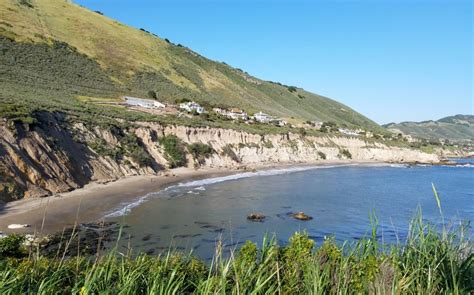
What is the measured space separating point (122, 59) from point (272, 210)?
92.9 m

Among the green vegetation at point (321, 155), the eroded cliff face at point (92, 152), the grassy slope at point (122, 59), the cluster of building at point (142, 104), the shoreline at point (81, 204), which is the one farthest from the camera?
the green vegetation at point (321, 155)

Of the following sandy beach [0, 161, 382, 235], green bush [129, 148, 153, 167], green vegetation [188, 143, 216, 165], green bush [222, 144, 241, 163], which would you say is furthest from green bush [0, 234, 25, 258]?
green bush [222, 144, 241, 163]

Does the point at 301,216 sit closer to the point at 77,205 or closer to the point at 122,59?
the point at 77,205

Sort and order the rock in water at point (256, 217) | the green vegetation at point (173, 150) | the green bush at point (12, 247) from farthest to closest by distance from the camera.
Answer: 1. the green vegetation at point (173, 150)
2. the rock in water at point (256, 217)
3. the green bush at point (12, 247)

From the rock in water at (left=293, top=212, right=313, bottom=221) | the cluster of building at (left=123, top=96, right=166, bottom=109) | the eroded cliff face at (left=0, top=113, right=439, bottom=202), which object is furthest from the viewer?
the cluster of building at (left=123, top=96, right=166, bottom=109)

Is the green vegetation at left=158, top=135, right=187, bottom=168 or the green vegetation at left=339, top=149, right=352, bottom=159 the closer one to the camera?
the green vegetation at left=158, top=135, right=187, bottom=168

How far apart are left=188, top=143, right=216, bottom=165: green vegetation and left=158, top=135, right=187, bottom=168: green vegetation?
177cm

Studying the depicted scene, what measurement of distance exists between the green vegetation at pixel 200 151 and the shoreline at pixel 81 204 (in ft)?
37.6

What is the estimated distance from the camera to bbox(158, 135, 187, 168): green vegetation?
189 ft

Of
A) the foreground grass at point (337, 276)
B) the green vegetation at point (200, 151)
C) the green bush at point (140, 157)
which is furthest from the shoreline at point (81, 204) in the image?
the green vegetation at point (200, 151)

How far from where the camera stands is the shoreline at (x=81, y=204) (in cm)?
2372

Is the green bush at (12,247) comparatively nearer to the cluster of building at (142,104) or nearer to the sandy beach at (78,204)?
the sandy beach at (78,204)

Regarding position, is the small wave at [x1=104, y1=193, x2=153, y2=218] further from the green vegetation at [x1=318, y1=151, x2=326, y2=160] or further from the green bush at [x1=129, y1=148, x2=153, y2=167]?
the green vegetation at [x1=318, y1=151, x2=326, y2=160]

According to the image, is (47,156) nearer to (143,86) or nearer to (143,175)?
(143,175)
